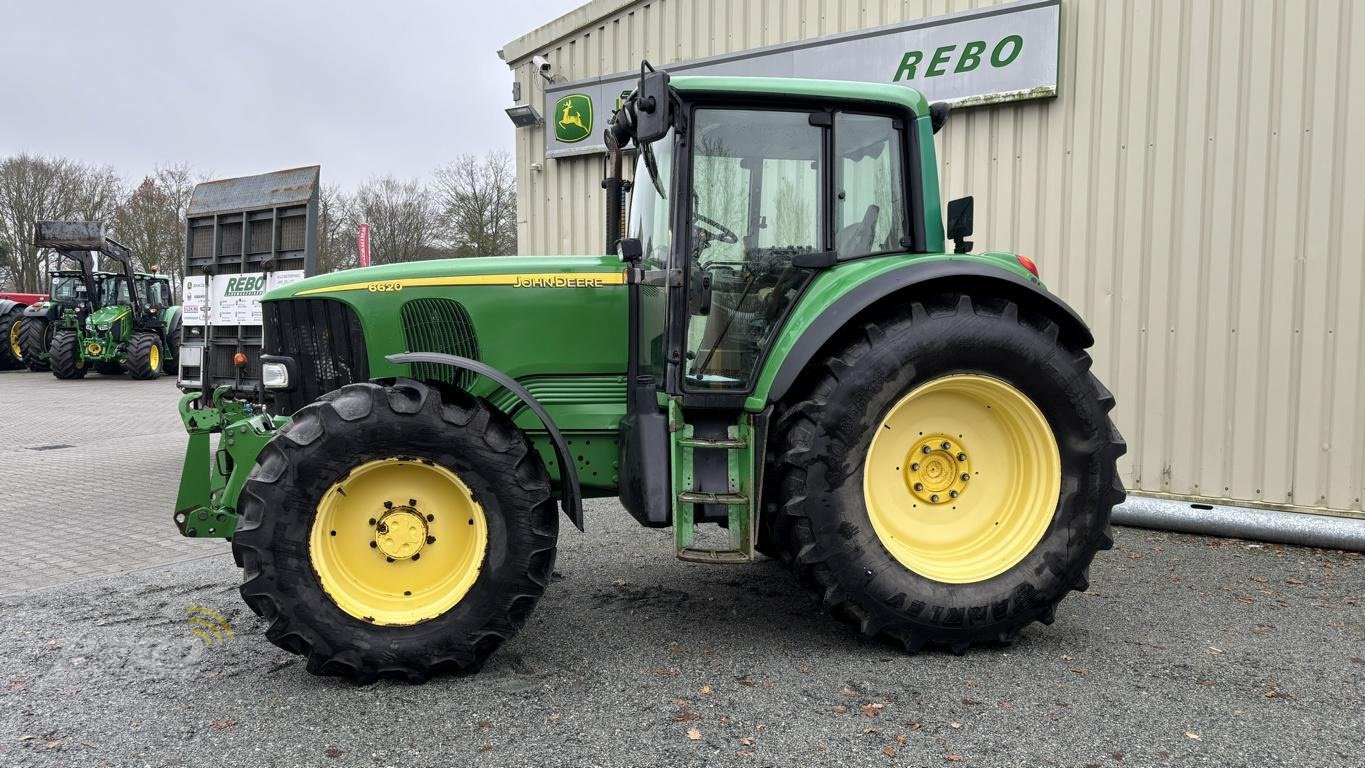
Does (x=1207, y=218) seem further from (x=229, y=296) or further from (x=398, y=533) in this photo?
(x=229, y=296)

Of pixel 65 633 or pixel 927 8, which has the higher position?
pixel 927 8

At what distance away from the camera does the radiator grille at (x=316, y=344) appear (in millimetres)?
3688

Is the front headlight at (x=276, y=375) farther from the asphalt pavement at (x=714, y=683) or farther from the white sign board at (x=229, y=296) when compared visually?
the white sign board at (x=229, y=296)

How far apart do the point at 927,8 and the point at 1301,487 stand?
385 cm

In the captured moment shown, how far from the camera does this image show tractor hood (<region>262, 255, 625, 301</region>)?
11.9ft

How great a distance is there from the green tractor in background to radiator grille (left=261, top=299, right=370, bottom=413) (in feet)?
62.7

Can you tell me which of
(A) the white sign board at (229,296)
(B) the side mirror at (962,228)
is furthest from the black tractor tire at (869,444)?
(A) the white sign board at (229,296)


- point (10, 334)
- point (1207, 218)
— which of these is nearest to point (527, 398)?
point (1207, 218)

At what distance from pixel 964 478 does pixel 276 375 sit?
2.92m

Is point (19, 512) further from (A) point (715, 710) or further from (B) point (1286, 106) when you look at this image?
(B) point (1286, 106)

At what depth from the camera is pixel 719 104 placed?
11.6 feet

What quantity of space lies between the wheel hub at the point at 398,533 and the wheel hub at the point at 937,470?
1926 millimetres

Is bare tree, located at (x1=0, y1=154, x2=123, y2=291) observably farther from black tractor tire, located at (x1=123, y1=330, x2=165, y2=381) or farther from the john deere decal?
the john deere decal

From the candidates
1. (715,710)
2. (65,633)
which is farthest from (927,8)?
(65,633)
